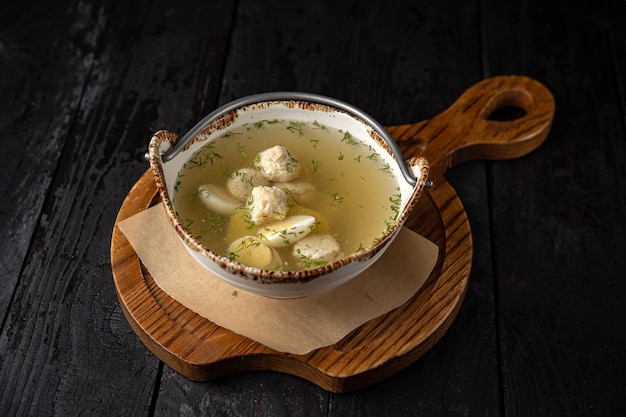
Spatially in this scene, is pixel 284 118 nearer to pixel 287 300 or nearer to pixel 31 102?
pixel 287 300

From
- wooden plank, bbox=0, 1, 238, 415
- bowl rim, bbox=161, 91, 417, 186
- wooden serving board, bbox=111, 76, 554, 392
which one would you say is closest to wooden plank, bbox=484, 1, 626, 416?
wooden serving board, bbox=111, 76, 554, 392

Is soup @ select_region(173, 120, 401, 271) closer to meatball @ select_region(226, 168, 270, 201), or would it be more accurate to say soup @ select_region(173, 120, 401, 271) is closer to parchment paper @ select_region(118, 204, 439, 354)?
meatball @ select_region(226, 168, 270, 201)

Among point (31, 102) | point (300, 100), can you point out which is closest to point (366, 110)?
point (300, 100)

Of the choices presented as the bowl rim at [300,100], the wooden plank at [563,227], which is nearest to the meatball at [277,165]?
the bowl rim at [300,100]

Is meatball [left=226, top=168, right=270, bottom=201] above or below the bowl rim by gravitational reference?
below

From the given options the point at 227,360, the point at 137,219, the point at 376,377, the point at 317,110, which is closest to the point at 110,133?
the point at 137,219

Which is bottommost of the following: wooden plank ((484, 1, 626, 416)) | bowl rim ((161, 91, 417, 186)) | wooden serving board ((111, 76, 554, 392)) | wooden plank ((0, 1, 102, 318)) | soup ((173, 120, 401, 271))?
wooden plank ((484, 1, 626, 416))

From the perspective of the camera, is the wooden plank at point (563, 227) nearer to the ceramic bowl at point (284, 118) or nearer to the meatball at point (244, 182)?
the ceramic bowl at point (284, 118)
